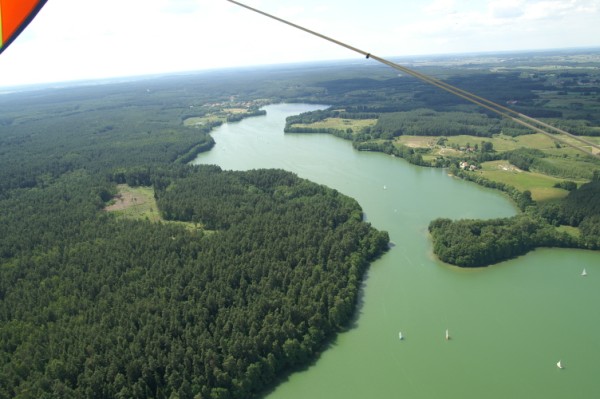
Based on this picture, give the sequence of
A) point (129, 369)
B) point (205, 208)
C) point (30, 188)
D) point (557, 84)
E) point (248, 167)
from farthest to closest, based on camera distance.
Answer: point (557, 84) < point (248, 167) < point (30, 188) < point (205, 208) < point (129, 369)

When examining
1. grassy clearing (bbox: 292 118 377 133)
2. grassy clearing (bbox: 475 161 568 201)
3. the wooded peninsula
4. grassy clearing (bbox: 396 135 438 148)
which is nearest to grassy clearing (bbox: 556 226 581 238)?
the wooded peninsula

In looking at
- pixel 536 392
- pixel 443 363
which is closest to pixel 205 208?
pixel 443 363

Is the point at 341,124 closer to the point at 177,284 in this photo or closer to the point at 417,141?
the point at 417,141

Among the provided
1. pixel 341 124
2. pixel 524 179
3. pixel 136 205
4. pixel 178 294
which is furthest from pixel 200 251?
pixel 341 124

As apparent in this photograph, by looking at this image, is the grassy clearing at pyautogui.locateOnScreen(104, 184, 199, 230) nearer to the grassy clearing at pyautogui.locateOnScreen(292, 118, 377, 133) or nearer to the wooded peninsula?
the wooded peninsula

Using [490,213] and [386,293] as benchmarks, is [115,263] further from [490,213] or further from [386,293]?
[490,213]
